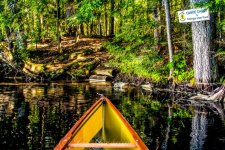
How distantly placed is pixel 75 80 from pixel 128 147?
17.7 metres

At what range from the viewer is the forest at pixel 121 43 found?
15.6 meters

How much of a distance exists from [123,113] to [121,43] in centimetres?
1305

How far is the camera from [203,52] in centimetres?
1555

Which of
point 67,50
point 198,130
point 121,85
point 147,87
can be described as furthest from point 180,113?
point 67,50

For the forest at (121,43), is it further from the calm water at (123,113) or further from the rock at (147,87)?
the calm water at (123,113)

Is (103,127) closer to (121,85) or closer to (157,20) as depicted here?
(121,85)

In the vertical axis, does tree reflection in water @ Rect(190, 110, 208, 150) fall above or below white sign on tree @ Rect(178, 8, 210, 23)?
below

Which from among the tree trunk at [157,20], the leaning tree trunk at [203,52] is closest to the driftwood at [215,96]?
the leaning tree trunk at [203,52]

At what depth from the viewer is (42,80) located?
24.1m

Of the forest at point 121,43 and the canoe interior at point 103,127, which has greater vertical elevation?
the forest at point 121,43

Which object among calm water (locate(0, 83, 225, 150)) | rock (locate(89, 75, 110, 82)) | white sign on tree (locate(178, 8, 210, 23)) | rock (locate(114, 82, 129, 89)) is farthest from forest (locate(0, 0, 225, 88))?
calm water (locate(0, 83, 225, 150))

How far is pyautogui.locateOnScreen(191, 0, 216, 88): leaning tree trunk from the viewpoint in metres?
15.5

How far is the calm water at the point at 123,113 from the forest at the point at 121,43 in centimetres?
186

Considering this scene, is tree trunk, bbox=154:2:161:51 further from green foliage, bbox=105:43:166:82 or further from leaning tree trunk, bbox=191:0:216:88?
leaning tree trunk, bbox=191:0:216:88
